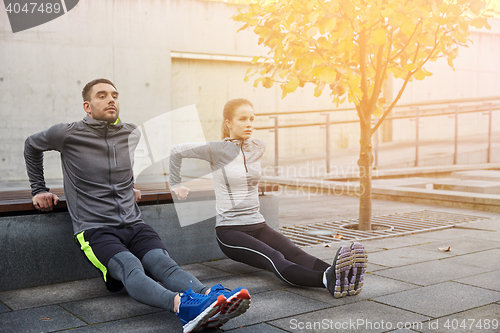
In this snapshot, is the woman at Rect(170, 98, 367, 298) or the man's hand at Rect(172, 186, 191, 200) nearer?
the woman at Rect(170, 98, 367, 298)

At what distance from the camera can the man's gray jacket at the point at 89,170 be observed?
338 centimetres

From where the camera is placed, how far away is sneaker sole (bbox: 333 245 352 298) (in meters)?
3.08

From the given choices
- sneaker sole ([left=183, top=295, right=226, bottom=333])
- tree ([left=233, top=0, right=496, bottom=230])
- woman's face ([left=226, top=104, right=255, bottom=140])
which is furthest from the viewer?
tree ([left=233, top=0, right=496, bottom=230])

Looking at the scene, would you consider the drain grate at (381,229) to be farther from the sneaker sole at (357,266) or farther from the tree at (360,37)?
the sneaker sole at (357,266)

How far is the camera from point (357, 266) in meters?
3.19

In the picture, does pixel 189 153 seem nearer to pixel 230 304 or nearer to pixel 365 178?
pixel 230 304

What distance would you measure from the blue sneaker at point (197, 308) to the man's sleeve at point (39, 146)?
1.42 metres

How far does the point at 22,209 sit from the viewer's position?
3.49 meters

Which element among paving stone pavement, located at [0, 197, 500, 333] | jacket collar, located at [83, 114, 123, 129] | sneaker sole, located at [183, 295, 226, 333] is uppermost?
jacket collar, located at [83, 114, 123, 129]

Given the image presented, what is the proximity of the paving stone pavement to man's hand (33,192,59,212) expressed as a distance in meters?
0.55

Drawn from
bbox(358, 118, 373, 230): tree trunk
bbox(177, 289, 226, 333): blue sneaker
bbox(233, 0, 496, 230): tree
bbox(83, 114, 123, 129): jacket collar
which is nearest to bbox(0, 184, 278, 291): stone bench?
bbox(83, 114, 123, 129): jacket collar

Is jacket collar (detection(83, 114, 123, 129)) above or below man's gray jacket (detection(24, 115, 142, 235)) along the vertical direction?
above

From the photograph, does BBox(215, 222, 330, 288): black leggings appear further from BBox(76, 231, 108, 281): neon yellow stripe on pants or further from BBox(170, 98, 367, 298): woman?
BBox(76, 231, 108, 281): neon yellow stripe on pants

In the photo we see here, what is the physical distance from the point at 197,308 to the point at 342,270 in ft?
3.31
